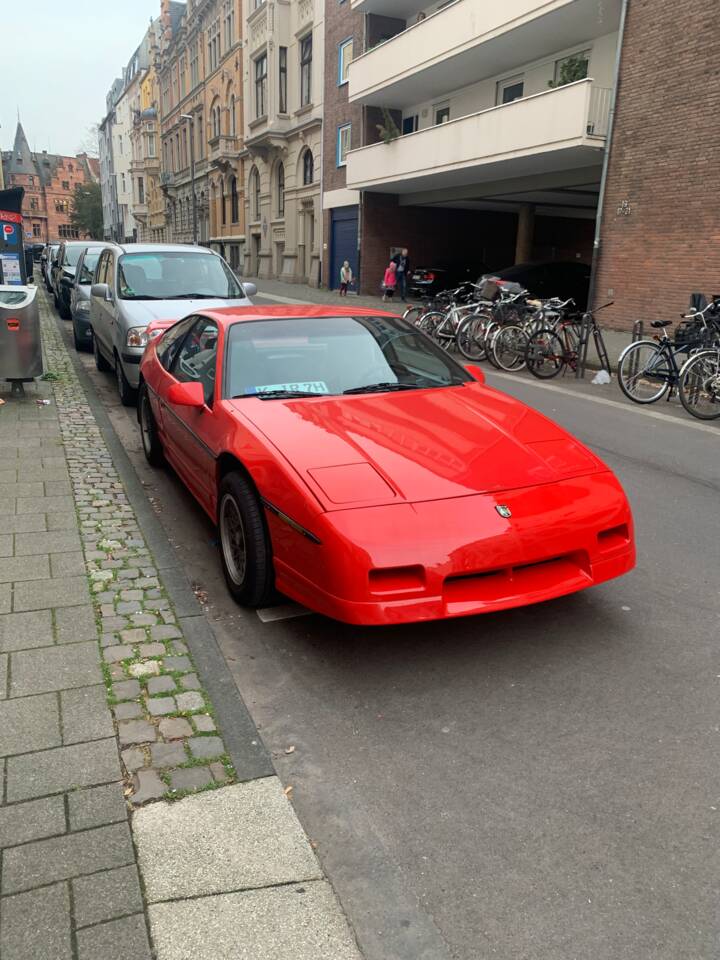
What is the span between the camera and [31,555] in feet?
14.3

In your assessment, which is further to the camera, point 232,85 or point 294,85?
point 232,85

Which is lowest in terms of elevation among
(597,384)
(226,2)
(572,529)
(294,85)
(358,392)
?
(597,384)

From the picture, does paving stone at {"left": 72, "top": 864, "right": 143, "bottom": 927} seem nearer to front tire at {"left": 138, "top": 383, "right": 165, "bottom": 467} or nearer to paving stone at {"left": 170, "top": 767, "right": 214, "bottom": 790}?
paving stone at {"left": 170, "top": 767, "right": 214, "bottom": 790}

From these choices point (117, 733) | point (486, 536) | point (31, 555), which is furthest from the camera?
point (31, 555)

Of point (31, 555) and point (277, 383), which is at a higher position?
point (277, 383)

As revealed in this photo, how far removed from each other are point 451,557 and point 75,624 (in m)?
1.84

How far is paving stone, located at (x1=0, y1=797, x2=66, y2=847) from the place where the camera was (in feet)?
7.47

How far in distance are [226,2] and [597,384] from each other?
44440 millimetres

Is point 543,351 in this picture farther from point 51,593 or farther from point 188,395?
point 51,593

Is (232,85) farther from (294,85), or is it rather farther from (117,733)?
(117,733)

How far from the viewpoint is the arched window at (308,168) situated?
33719 millimetres

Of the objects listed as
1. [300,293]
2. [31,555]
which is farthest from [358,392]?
[300,293]

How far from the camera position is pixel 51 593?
3895 millimetres

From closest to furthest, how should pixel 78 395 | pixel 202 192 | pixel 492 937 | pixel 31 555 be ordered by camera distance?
pixel 492 937
pixel 31 555
pixel 78 395
pixel 202 192
